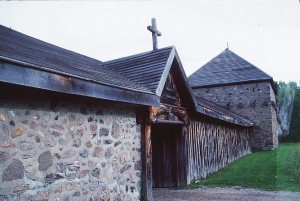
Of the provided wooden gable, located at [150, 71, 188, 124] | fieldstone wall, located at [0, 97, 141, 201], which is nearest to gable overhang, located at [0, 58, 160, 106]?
fieldstone wall, located at [0, 97, 141, 201]

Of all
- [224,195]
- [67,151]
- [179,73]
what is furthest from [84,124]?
[224,195]

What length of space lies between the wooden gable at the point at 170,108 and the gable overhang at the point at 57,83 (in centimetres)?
161

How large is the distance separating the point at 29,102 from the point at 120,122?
2.06 metres

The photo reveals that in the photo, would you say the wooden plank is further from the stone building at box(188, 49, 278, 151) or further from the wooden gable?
the stone building at box(188, 49, 278, 151)

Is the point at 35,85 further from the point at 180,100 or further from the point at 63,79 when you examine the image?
the point at 180,100

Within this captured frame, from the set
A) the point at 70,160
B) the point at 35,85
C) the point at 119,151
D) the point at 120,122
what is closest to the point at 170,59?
the point at 120,122

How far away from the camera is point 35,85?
3250mm

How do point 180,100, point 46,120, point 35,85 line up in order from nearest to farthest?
point 35,85 < point 46,120 < point 180,100

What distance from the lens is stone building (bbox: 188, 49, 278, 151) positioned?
20.8m

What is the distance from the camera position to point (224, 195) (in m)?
6.75

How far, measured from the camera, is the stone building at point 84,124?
3.43 meters

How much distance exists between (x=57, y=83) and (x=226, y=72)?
69.0 feet

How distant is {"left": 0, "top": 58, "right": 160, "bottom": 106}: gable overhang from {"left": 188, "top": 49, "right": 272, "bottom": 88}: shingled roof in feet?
59.4

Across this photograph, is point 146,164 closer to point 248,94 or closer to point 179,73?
point 179,73
